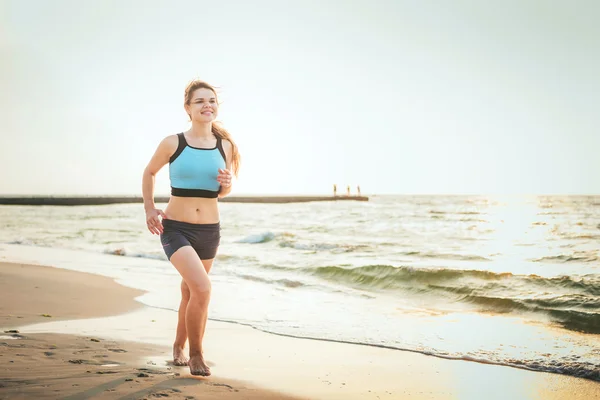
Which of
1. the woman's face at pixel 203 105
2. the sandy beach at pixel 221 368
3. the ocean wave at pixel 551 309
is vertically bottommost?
the ocean wave at pixel 551 309

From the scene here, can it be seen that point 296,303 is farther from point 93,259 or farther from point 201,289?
point 93,259

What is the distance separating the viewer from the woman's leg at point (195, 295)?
3783 millimetres

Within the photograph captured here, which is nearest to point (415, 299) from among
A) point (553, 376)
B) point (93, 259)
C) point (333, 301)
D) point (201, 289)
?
point (333, 301)

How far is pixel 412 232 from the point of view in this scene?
23391 mm

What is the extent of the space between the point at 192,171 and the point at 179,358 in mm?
1574

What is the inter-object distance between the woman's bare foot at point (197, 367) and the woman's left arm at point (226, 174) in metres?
1.27

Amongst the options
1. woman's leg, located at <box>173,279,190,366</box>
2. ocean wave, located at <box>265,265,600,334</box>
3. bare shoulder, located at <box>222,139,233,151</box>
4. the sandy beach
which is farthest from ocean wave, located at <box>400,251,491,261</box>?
bare shoulder, located at <box>222,139,233,151</box>

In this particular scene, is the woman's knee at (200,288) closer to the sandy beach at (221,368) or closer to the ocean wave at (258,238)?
the sandy beach at (221,368)

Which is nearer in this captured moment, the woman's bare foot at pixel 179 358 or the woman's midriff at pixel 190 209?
the woman's midriff at pixel 190 209

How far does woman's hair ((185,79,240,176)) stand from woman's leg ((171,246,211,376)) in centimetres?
84

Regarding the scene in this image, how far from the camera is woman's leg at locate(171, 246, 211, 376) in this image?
3.78 m

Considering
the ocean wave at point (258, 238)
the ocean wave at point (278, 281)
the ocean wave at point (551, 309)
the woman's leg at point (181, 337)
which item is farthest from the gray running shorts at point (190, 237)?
the ocean wave at point (258, 238)

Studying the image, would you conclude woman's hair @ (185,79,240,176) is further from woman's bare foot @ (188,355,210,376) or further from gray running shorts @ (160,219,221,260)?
Answer: woman's bare foot @ (188,355,210,376)

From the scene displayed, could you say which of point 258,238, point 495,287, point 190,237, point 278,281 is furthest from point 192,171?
point 258,238
